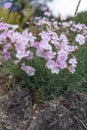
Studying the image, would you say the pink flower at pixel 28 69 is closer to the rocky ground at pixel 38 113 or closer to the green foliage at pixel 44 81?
the green foliage at pixel 44 81

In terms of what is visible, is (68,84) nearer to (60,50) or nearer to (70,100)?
(70,100)

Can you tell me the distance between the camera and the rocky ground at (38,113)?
3496 mm

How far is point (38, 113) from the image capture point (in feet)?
11.6

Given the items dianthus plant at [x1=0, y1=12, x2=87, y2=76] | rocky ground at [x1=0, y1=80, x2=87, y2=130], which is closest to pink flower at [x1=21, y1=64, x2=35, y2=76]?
dianthus plant at [x1=0, y1=12, x2=87, y2=76]

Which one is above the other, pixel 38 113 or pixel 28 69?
pixel 28 69

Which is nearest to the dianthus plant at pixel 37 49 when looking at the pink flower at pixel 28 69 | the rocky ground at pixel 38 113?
the pink flower at pixel 28 69

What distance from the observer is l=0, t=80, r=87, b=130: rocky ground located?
3496 mm

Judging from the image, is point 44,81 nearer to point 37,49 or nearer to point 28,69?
point 28,69

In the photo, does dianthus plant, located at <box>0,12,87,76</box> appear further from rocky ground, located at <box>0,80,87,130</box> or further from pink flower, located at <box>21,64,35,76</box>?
rocky ground, located at <box>0,80,87,130</box>

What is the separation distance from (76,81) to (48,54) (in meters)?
0.56

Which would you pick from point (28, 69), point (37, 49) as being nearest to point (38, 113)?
point (28, 69)

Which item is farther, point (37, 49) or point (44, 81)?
point (44, 81)

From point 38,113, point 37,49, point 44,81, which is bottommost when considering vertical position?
point 38,113

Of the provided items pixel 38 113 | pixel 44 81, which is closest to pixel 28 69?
pixel 44 81
